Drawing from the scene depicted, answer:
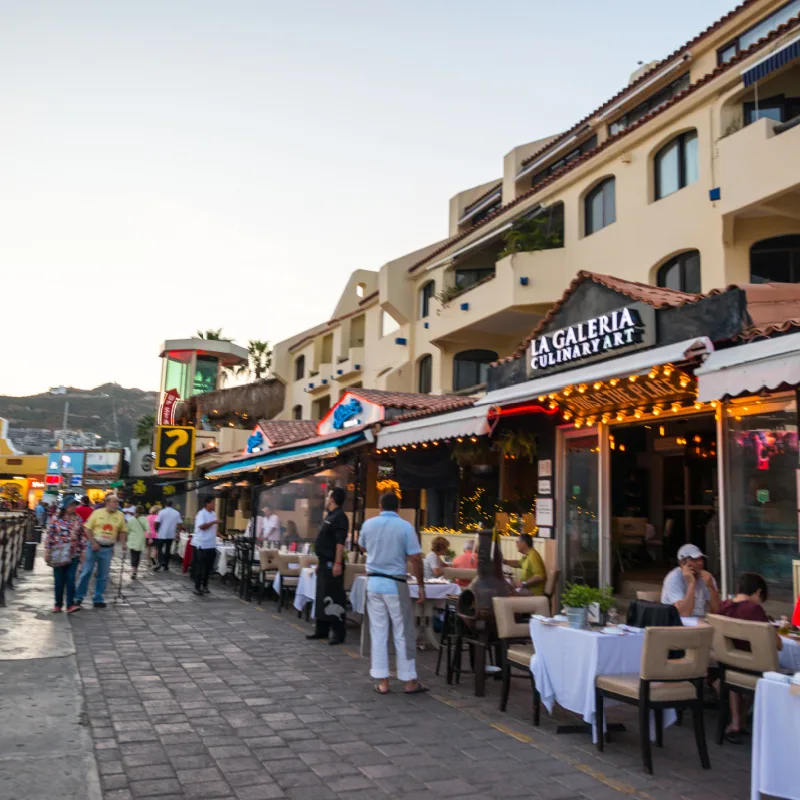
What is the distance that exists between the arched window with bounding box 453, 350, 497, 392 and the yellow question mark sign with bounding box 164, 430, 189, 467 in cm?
824

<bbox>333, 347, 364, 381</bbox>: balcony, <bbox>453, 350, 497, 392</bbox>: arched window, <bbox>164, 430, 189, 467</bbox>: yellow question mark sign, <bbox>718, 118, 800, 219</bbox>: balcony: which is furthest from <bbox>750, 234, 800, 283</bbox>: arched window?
<bbox>333, 347, 364, 381</bbox>: balcony

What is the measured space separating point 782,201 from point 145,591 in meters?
13.2

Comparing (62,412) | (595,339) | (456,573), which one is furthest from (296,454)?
(62,412)

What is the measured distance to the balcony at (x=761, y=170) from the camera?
11898 mm

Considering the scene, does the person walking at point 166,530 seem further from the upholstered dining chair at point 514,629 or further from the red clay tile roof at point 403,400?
the upholstered dining chair at point 514,629

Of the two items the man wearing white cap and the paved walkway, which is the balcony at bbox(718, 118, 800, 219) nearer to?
the man wearing white cap

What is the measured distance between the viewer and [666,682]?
17.9 feet

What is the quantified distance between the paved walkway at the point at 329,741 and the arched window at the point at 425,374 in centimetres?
1567

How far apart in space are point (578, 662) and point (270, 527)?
10.6m

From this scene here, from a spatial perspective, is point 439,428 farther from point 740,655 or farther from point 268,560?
point 740,655

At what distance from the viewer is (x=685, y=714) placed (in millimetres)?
6969

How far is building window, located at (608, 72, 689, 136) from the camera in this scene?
1711 cm

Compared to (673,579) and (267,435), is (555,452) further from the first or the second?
(267,435)

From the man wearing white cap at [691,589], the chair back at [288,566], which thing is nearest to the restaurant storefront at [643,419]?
the man wearing white cap at [691,589]
